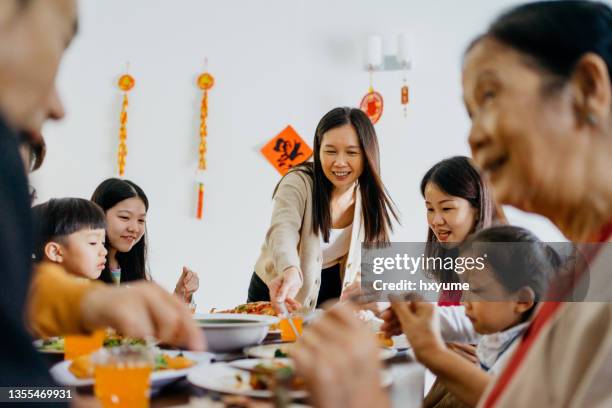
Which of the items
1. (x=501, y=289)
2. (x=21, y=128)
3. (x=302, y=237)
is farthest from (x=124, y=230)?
(x=21, y=128)

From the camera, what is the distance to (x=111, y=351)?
765mm

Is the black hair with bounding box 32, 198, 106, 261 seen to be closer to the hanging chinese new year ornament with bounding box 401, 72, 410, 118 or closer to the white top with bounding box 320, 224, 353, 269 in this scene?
the white top with bounding box 320, 224, 353, 269

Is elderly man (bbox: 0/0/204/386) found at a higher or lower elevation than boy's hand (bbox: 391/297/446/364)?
higher

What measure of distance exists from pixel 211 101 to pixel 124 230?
146 cm

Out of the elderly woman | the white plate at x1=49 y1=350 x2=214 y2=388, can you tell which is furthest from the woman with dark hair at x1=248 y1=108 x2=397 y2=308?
the elderly woman

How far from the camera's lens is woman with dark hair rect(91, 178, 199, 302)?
2.37 m

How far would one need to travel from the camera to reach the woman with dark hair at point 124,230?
237 cm

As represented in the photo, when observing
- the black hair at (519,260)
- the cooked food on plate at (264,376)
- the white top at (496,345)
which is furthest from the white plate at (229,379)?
the black hair at (519,260)

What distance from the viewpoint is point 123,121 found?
3.57 m

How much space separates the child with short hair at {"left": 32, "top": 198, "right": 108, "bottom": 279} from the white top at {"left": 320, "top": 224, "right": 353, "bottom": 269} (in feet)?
2.95

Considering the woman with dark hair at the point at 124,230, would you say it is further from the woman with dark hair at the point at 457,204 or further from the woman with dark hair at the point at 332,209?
the woman with dark hair at the point at 457,204

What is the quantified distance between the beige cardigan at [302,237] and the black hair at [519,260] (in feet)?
2.79

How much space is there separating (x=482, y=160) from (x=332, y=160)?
5.26ft

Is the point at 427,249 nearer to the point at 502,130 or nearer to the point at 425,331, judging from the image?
the point at 425,331
